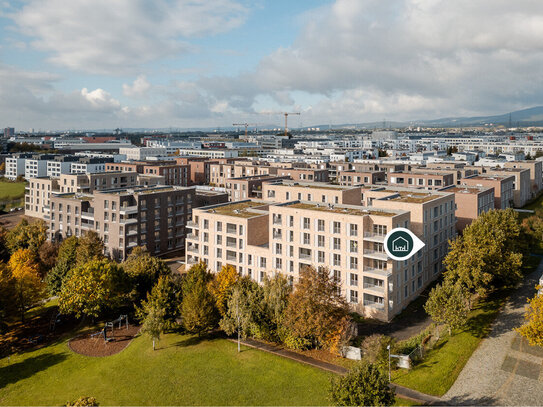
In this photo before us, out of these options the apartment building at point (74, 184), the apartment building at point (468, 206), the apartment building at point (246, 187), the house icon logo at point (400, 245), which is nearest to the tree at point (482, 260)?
the house icon logo at point (400, 245)

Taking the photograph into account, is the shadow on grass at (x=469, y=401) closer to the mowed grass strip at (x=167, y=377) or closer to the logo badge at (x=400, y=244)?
the mowed grass strip at (x=167, y=377)

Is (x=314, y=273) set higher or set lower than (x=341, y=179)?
lower

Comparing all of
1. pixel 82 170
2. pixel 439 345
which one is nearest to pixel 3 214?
pixel 82 170

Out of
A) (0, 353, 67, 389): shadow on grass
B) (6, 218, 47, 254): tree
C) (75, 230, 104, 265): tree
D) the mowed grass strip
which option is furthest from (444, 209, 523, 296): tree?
(6, 218, 47, 254): tree

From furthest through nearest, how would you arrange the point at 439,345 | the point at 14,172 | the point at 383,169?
the point at 14,172 < the point at 383,169 < the point at 439,345

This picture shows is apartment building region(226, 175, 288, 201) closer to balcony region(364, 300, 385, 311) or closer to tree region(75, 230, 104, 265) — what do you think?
tree region(75, 230, 104, 265)

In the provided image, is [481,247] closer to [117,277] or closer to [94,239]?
[117,277]

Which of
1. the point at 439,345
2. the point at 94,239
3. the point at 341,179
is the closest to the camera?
the point at 439,345
